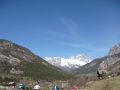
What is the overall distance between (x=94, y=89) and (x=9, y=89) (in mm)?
16798

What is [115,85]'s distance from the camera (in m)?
58.9

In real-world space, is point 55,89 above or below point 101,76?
below

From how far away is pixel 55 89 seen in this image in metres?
40.8

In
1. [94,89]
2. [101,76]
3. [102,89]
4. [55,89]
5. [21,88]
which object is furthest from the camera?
[101,76]

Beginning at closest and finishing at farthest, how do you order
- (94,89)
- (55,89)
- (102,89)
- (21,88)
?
(21,88) < (55,89) < (102,89) < (94,89)

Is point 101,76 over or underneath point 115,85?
over

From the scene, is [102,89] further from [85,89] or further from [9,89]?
[9,89]

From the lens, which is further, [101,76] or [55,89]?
[101,76]

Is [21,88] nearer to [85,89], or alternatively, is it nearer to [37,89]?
[37,89]

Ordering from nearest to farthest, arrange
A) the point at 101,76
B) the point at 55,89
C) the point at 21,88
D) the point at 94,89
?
the point at 21,88 → the point at 55,89 → the point at 94,89 → the point at 101,76

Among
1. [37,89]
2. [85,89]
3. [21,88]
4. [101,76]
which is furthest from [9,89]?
[101,76]

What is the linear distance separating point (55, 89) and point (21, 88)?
499cm

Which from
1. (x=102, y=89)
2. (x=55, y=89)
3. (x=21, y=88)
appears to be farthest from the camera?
(x=102, y=89)

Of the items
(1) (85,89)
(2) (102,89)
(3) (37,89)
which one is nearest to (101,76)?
(1) (85,89)
